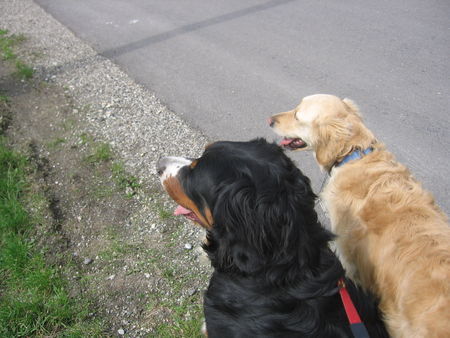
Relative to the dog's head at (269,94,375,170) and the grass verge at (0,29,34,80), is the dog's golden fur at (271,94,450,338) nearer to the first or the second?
the dog's head at (269,94,375,170)

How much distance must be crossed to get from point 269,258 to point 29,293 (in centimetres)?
199

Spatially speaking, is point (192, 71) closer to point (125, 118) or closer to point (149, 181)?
point (125, 118)

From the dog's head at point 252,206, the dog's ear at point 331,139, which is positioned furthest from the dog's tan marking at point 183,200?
the dog's ear at point 331,139

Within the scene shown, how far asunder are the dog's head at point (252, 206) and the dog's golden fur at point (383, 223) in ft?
1.98

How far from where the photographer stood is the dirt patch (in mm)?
2777

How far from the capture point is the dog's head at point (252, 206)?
1.78 m

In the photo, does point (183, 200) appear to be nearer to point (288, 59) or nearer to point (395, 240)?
point (395, 240)

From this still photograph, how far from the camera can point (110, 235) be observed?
3.25 meters

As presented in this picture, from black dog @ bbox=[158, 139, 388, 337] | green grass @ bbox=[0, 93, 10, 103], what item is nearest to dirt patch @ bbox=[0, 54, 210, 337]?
green grass @ bbox=[0, 93, 10, 103]

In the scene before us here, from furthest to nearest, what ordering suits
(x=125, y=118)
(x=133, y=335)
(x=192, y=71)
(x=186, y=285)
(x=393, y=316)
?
(x=192, y=71) → (x=125, y=118) → (x=186, y=285) → (x=133, y=335) → (x=393, y=316)

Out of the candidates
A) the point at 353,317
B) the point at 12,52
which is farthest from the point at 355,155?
the point at 12,52

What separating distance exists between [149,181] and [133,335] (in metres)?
1.52

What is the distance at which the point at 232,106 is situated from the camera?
4.76m

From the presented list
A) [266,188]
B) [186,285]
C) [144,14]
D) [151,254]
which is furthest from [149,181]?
[144,14]
